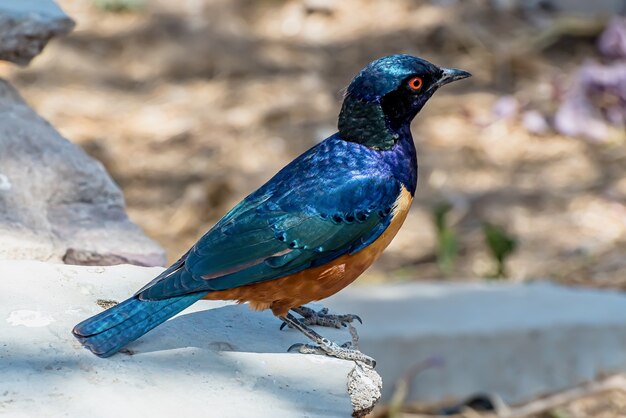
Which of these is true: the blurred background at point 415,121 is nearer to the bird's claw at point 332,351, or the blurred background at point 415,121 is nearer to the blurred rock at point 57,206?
the blurred rock at point 57,206

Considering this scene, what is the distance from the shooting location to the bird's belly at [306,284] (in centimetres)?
293

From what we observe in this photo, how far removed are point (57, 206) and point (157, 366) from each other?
3.89 ft

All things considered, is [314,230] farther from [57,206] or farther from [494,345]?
[494,345]

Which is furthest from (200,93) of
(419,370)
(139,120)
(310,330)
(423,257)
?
(310,330)

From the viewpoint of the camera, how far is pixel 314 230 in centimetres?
295

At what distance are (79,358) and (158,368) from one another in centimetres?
19

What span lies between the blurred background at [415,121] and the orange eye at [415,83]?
2332 mm

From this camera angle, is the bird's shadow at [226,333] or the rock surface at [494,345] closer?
the bird's shadow at [226,333]

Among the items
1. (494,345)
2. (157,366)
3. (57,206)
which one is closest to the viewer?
(157,366)

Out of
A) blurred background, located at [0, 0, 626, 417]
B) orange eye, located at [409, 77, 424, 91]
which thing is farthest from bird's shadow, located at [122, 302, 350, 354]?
blurred background, located at [0, 0, 626, 417]

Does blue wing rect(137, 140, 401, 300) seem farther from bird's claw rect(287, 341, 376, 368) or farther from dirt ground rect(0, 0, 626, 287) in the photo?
dirt ground rect(0, 0, 626, 287)

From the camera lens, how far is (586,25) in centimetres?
801

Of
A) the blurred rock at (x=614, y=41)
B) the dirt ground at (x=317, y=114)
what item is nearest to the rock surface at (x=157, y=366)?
the dirt ground at (x=317, y=114)

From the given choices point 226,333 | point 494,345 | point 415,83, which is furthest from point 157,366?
point 494,345
